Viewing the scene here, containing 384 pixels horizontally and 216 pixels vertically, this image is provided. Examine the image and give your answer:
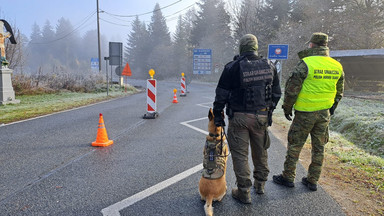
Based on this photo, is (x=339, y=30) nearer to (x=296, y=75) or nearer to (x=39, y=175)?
(x=296, y=75)

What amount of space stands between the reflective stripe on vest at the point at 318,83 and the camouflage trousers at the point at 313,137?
0.11 metres

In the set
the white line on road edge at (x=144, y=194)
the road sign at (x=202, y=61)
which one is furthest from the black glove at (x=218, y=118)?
the road sign at (x=202, y=61)

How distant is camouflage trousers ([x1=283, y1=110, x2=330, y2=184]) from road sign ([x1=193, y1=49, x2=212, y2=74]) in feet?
88.3

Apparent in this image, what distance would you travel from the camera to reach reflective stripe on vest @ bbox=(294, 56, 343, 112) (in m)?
3.22

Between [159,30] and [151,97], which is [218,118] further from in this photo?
[159,30]

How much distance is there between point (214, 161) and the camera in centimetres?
284

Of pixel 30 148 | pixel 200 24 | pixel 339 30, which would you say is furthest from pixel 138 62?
pixel 30 148

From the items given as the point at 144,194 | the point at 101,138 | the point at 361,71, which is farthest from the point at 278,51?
the point at 144,194

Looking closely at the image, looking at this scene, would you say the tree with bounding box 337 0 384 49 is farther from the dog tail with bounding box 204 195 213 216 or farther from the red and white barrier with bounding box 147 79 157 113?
the dog tail with bounding box 204 195 213 216

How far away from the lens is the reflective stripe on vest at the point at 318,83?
3.22 metres

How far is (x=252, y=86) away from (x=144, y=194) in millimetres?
1973

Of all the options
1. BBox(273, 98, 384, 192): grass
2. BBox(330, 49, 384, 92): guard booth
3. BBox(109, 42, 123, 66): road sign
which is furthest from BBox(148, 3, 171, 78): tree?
BBox(273, 98, 384, 192): grass

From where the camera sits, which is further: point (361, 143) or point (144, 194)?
point (361, 143)

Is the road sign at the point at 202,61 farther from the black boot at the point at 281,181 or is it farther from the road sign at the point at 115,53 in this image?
the black boot at the point at 281,181
